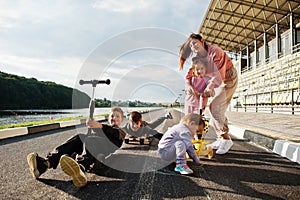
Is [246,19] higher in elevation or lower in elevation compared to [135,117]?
→ higher

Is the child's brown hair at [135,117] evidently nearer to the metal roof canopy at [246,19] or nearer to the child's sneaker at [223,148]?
the child's sneaker at [223,148]

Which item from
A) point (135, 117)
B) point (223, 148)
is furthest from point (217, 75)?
point (135, 117)

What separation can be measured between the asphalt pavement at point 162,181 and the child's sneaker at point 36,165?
0.22 feet

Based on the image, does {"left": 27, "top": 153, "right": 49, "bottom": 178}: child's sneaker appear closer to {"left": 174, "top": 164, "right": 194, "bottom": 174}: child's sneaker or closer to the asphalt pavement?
the asphalt pavement

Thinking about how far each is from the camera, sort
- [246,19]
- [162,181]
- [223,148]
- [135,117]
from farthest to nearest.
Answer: [246,19]
[135,117]
[223,148]
[162,181]

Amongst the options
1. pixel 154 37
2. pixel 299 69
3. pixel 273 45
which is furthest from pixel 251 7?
pixel 154 37

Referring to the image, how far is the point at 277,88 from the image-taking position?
14.5 metres

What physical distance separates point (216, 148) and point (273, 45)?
85.2ft

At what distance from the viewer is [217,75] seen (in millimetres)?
3096

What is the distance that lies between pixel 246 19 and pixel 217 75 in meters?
22.2

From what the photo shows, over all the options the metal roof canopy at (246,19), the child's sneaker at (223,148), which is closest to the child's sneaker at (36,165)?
the child's sneaker at (223,148)

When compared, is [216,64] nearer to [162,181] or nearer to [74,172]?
[162,181]

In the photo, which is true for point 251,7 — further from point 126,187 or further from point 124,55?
point 126,187

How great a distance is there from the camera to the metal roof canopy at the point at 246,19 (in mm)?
19281
